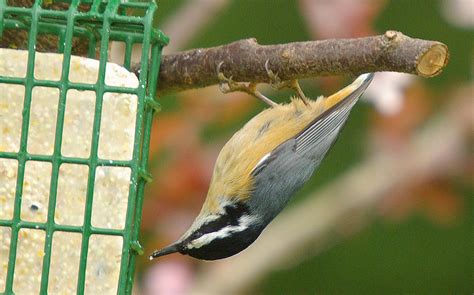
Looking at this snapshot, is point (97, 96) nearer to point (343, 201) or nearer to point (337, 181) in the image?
point (343, 201)

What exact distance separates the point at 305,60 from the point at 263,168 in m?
1.12

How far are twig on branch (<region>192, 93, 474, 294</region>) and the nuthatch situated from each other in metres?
0.79

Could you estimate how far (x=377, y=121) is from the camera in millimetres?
5691

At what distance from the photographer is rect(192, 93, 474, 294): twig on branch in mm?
5621

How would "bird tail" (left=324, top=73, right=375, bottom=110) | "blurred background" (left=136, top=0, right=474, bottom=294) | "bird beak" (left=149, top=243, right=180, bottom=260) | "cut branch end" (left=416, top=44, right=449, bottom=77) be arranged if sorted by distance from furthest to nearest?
→ 1. "blurred background" (left=136, top=0, right=474, bottom=294)
2. "bird tail" (left=324, top=73, right=375, bottom=110)
3. "bird beak" (left=149, top=243, right=180, bottom=260)
4. "cut branch end" (left=416, top=44, right=449, bottom=77)

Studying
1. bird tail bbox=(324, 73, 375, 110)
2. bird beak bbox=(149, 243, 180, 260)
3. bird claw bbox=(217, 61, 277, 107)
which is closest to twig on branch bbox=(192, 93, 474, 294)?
bird tail bbox=(324, 73, 375, 110)

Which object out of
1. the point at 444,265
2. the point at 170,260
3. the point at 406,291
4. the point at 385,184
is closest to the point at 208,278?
the point at 170,260

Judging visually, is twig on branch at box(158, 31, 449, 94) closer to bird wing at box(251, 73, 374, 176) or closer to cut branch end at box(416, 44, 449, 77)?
cut branch end at box(416, 44, 449, 77)

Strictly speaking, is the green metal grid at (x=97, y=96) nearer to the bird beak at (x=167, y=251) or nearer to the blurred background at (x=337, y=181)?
the bird beak at (x=167, y=251)

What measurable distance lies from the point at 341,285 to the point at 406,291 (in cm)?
50

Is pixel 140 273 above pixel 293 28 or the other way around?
the other way around

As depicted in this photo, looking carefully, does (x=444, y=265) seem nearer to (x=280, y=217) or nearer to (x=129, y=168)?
(x=280, y=217)

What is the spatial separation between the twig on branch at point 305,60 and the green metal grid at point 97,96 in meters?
0.14

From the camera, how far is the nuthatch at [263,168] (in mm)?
4426
